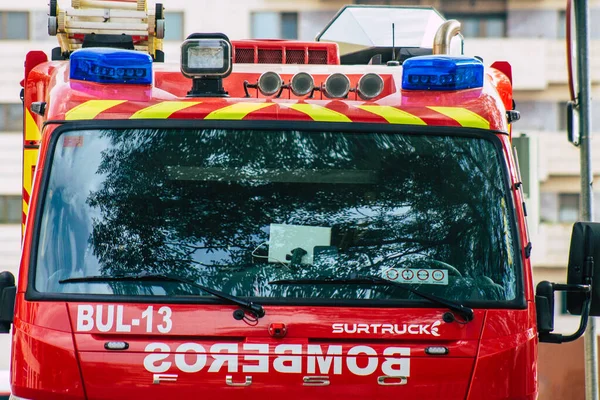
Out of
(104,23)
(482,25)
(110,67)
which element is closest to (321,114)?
(110,67)

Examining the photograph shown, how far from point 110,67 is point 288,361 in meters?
1.62

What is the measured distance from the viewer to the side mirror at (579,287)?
4.86 meters

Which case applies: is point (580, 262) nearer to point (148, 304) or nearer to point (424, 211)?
point (424, 211)

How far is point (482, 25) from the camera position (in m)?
30.6

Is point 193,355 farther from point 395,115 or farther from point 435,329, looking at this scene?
point 395,115

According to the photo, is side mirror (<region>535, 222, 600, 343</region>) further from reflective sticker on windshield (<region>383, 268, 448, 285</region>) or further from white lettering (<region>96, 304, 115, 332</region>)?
white lettering (<region>96, 304, 115, 332</region>)

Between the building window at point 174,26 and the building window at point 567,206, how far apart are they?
10850 millimetres

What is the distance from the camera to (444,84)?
527cm

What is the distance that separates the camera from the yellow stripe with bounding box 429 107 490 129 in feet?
16.6

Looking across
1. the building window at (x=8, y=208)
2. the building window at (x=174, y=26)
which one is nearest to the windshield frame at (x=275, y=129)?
the building window at (x=174, y=26)

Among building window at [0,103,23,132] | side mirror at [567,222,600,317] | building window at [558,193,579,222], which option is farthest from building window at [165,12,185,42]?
side mirror at [567,222,600,317]

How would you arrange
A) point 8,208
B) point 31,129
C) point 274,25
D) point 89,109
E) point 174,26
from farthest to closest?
point 274,25 → point 174,26 → point 8,208 → point 31,129 → point 89,109

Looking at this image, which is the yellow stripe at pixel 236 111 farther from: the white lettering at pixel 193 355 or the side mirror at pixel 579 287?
the side mirror at pixel 579 287

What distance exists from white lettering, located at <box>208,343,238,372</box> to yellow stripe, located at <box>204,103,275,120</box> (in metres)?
1.04
